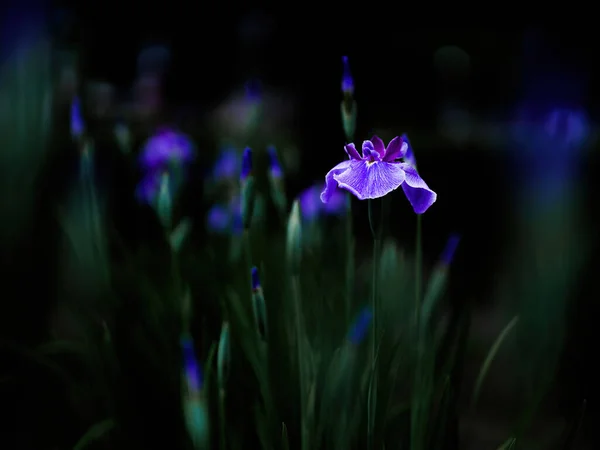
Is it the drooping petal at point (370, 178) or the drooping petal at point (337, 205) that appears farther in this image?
the drooping petal at point (337, 205)

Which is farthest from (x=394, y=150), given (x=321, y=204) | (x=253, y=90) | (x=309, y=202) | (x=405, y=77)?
(x=405, y=77)

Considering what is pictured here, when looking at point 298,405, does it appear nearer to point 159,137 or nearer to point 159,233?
point 159,137

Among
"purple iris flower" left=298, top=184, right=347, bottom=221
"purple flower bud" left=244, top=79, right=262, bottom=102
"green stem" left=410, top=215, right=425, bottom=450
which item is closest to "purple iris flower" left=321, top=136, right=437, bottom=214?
"green stem" left=410, top=215, right=425, bottom=450

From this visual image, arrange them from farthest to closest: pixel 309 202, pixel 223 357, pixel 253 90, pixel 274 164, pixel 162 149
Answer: pixel 162 149 < pixel 309 202 < pixel 253 90 < pixel 274 164 < pixel 223 357

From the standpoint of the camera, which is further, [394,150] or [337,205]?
[337,205]

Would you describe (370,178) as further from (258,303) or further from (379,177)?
(258,303)

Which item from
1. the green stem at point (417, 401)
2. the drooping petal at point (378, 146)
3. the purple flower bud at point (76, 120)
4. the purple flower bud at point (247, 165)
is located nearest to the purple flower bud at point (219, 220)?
the purple flower bud at point (76, 120)

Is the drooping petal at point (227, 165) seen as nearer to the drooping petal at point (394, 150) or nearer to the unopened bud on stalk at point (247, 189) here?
the unopened bud on stalk at point (247, 189)

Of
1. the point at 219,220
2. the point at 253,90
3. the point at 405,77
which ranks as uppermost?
the point at 253,90
